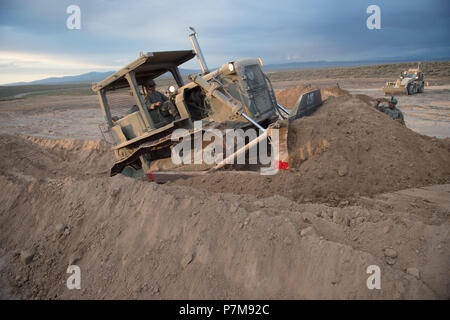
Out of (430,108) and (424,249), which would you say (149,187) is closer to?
(424,249)

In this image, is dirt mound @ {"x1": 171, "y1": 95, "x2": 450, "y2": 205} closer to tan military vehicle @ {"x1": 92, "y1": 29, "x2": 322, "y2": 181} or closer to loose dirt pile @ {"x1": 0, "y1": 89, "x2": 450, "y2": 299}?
loose dirt pile @ {"x1": 0, "y1": 89, "x2": 450, "y2": 299}

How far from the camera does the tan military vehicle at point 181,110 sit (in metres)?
5.74

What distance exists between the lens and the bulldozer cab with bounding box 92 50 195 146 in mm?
5672

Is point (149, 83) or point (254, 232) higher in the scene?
point (149, 83)

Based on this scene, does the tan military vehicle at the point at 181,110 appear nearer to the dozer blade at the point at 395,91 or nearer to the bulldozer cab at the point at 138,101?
the bulldozer cab at the point at 138,101

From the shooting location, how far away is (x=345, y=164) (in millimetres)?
4730

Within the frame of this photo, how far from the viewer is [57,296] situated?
290 cm

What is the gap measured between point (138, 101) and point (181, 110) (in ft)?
2.98

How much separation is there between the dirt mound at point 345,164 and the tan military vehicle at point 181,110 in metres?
0.69

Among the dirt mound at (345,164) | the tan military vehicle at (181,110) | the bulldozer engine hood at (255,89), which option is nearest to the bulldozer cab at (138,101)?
the tan military vehicle at (181,110)

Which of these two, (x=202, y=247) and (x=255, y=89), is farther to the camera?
(x=255, y=89)

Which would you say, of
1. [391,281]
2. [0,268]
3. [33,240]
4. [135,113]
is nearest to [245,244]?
[391,281]

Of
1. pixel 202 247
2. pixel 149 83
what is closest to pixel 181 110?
pixel 149 83

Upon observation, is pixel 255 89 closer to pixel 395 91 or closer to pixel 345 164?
pixel 345 164
